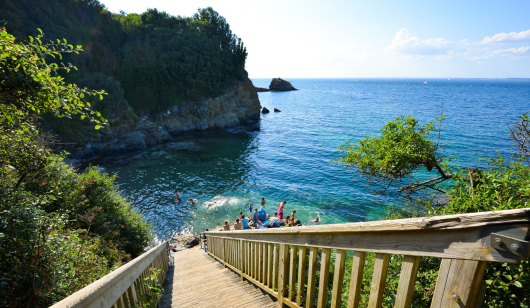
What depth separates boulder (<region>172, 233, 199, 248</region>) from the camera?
54.5ft

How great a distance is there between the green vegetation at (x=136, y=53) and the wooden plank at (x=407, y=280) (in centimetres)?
3647

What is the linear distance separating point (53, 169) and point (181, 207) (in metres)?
12.0

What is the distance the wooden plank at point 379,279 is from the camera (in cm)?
168

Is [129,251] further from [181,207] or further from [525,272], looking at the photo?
[525,272]

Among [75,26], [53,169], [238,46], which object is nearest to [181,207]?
[53,169]

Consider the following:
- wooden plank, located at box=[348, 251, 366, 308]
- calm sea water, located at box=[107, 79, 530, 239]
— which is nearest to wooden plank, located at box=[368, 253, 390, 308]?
wooden plank, located at box=[348, 251, 366, 308]

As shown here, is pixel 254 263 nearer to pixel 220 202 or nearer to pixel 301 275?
pixel 301 275

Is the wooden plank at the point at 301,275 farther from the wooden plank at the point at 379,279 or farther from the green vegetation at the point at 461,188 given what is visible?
the wooden plank at the point at 379,279

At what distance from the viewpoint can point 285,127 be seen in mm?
51812

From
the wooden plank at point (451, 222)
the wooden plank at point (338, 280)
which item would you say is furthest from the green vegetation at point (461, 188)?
the wooden plank at point (338, 280)

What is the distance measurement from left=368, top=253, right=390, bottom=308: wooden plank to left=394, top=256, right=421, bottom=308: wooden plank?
0.16 m

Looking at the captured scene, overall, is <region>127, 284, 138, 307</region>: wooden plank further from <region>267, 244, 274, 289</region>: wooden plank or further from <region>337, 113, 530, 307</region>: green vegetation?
<region>337, 113, 530, 307</region>: green vegetation

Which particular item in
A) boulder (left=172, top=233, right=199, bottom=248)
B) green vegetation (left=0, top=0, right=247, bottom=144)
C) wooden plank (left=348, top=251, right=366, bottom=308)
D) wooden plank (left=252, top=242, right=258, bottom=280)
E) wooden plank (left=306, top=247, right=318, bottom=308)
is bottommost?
boulder (left=172, top=233, right=199, bottom=248)

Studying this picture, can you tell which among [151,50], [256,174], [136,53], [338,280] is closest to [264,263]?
[338,280]
